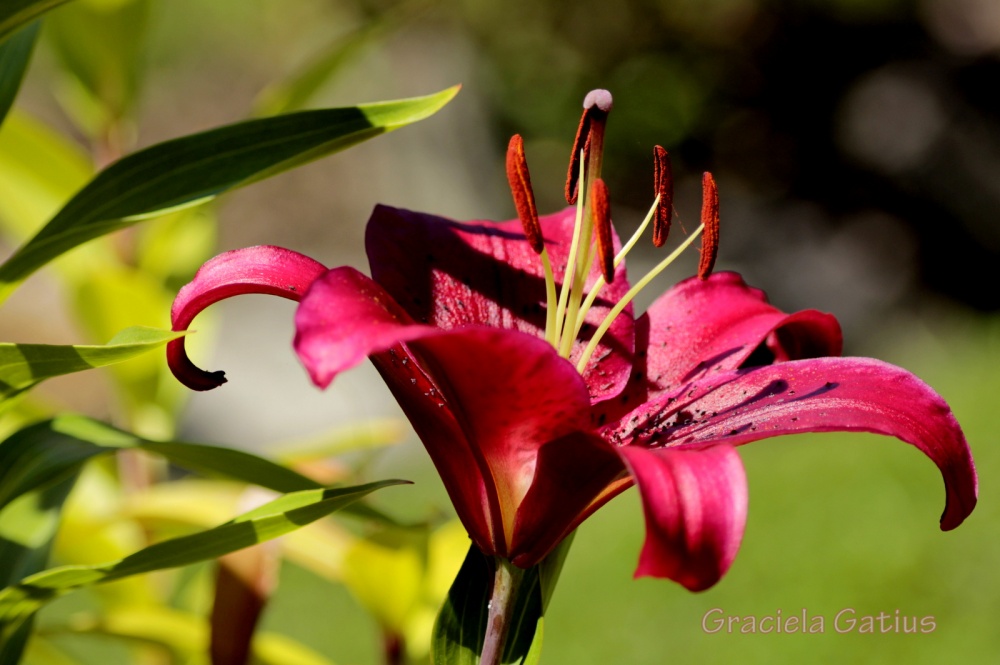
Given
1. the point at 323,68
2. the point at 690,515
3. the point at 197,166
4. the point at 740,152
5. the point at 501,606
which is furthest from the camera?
the point at 740,152

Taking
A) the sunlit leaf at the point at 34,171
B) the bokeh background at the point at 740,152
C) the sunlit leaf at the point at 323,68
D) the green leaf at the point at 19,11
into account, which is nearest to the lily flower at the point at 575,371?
the green leaf at the point at 19,11

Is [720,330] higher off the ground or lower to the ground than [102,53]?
lower

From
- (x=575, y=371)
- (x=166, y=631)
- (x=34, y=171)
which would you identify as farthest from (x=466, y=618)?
(x=34, y=171)

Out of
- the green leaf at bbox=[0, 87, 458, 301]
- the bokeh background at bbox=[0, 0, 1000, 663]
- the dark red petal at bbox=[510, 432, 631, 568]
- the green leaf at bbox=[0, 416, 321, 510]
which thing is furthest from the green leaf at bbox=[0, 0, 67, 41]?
the bokeh background at bbox=[0, 0, 1000, 663]

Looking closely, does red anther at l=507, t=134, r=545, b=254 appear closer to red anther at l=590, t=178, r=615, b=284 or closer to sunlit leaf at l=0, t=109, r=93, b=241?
red anther at l=590, t=178, r=615, b=284

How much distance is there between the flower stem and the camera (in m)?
0.45

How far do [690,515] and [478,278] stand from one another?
0.84 feet

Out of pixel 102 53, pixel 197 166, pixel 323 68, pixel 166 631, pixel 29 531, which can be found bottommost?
pixel 166 631

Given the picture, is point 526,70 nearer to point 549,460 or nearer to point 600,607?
point 600,607

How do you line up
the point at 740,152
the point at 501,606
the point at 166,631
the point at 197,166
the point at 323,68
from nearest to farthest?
1. the point at 501,606
2. the point at 197,166
3. the point at 166,631
4. the point at 323,68
5. the point at 740,152

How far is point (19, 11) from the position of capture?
488mm

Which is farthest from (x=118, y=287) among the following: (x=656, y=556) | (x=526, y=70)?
(x=526, y=70)

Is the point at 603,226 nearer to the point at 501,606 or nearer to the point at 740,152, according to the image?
the point at 501,606

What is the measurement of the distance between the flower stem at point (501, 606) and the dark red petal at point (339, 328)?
Result: 5.0 inches
